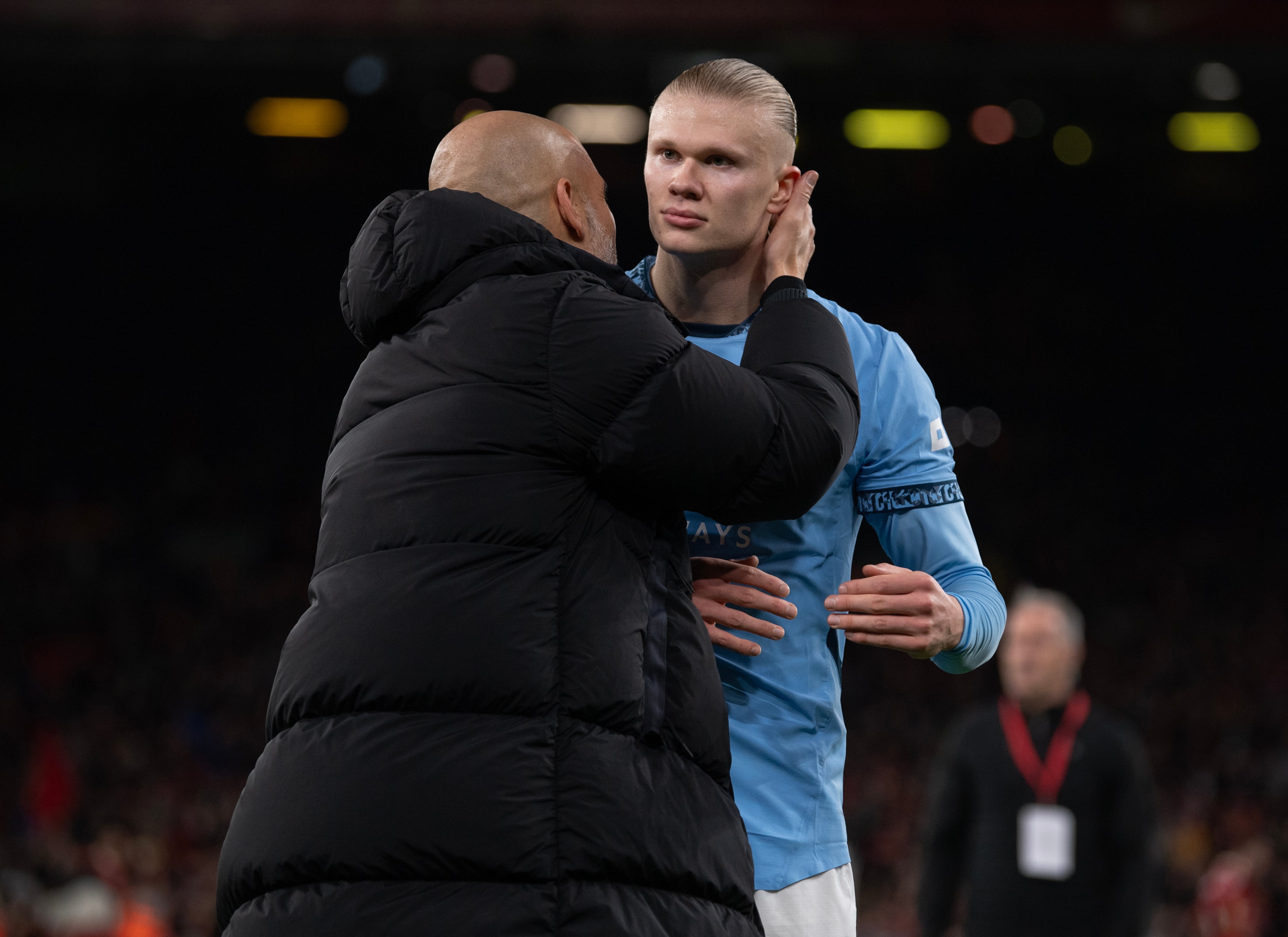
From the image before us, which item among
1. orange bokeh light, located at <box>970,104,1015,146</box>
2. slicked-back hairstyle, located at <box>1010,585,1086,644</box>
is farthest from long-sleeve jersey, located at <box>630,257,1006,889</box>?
orange bokeh light, located at <box>970,104,1015,146</box>

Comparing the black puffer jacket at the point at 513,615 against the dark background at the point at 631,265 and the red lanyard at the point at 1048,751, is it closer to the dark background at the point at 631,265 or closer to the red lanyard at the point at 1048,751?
the red lanyard at the point at 1048,751

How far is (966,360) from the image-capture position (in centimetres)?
1733

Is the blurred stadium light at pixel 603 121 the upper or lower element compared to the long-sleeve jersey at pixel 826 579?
upper

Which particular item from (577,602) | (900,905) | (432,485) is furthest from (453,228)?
(900,905)

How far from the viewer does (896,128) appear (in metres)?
15.3

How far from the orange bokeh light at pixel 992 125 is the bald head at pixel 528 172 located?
1321 cm

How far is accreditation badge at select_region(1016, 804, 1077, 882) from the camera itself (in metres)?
4.90

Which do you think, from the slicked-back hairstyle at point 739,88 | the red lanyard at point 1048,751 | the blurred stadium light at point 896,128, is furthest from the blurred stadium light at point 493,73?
the slicked-back hairstyle at point 739,88

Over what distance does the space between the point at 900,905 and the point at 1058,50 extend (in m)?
6.71

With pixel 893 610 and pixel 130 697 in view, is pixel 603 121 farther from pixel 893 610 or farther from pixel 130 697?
pixel 893 610

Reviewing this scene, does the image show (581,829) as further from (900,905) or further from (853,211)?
(853,211)

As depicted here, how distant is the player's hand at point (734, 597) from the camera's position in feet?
6.79

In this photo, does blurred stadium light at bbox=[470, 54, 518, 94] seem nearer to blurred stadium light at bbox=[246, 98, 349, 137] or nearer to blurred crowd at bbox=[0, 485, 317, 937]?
blurred stadium light at bbox=[246, 98, 349, 137]

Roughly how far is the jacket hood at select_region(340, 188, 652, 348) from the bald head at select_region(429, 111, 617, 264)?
0.10 m
